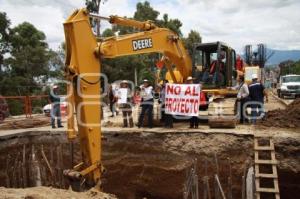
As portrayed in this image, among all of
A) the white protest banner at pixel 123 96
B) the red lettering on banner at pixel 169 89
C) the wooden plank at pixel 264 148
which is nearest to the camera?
the wooden plank at pixel 264 148

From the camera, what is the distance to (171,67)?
44.4 ft

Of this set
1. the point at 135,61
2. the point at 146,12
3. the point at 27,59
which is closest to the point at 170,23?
the point at 146,12

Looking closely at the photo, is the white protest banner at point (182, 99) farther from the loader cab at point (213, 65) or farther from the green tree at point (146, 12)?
the green tree at point (146, 12)

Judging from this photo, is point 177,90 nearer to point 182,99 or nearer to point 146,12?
point 182,99

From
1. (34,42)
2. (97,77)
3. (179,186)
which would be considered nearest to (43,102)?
(34,42)

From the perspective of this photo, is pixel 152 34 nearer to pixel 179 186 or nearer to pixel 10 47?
pixel 179 186

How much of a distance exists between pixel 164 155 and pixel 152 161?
0.45 m

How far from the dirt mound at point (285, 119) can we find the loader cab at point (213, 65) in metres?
1.86

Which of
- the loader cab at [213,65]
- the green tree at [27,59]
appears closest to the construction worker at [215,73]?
the loader cab at [213,65]

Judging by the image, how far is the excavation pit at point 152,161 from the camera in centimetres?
1111

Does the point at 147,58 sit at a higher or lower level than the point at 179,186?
higher

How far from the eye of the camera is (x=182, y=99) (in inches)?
504

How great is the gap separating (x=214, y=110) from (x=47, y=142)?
5.50 meters

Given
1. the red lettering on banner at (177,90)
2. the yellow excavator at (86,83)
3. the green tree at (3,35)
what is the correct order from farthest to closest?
1. the green tree at (3,35)
2. the red lettering on banner at (177,90)
3. the yellow excavator at (86,83)
